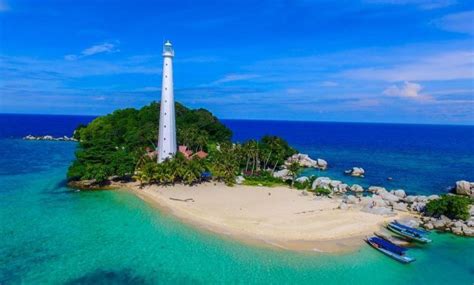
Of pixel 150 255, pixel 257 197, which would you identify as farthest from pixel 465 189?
pixel 150 255

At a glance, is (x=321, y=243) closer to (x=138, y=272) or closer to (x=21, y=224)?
(x=138, y=272)

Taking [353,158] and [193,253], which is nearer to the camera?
[193,253]

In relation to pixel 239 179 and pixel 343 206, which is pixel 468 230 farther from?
pixel 239 179

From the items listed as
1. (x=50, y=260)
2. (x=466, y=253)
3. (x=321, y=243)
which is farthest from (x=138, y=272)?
(x=466, y=253)

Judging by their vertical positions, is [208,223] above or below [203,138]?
below

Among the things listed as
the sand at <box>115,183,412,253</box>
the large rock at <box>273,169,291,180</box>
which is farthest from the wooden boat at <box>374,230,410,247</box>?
the large rock at <box>273,169,291,180</box>

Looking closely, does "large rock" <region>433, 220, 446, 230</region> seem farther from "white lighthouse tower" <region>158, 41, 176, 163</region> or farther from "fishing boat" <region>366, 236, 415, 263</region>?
Answer: "white lighthouse tower" <region>158, 41, 176, 163</region>

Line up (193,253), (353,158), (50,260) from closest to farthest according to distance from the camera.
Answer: (50,260) → (193,253) → (353,158)

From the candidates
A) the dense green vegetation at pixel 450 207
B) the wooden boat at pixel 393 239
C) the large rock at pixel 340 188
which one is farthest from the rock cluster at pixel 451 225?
the large rock at pixel 340 188
